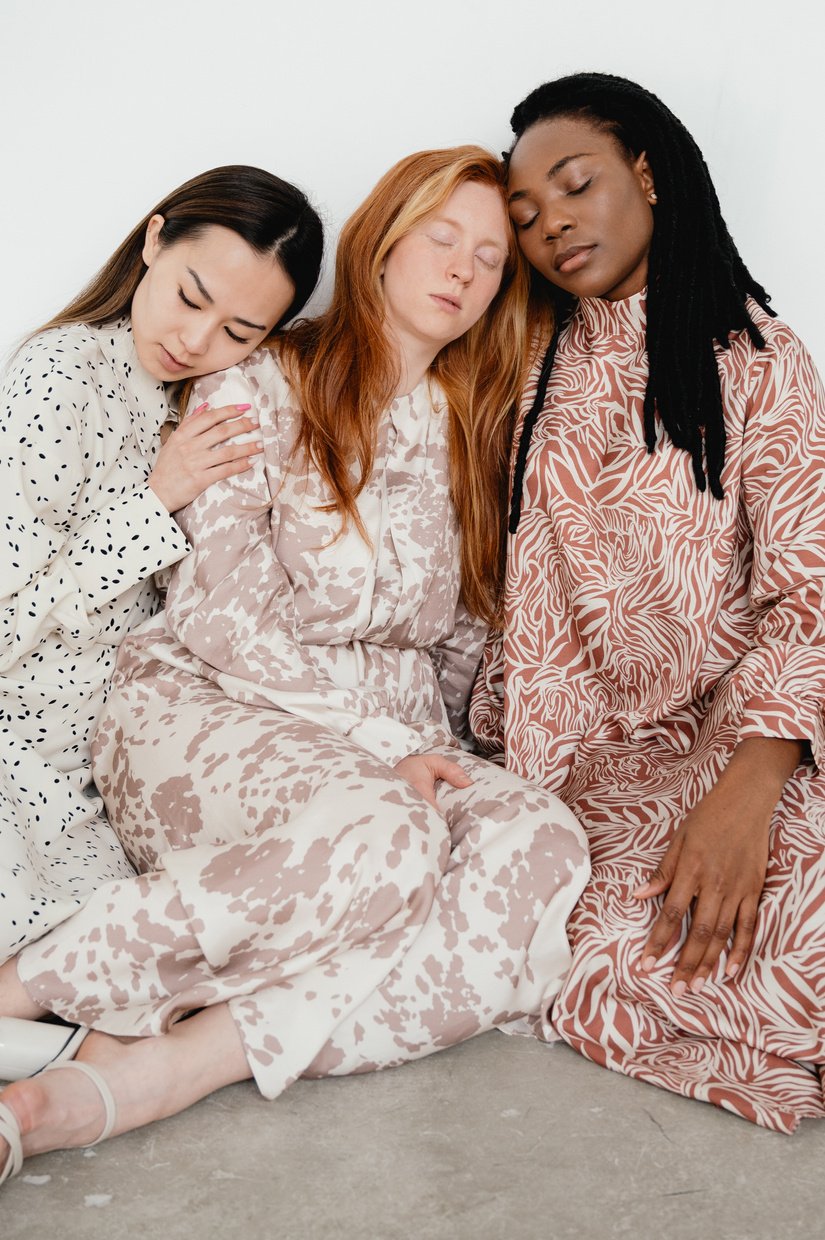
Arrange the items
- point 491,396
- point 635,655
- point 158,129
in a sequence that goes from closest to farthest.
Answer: point 635,655, point 491,396, point 158,129

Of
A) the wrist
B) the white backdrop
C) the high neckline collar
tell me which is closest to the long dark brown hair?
the white backdrop

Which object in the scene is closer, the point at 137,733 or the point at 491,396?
the point at 137,733

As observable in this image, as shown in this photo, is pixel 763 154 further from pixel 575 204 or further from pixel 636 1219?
pixel 636 1219

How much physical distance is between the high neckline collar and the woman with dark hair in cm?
49

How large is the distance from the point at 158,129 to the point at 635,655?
1370 mm

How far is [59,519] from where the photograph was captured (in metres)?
1.88

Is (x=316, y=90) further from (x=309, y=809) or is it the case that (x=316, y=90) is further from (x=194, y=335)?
(x=309, y=809)

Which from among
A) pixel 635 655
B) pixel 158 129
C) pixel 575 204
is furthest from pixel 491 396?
pixel 158 129

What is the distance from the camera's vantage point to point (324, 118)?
7.74ft

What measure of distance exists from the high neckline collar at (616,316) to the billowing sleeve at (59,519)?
82cm

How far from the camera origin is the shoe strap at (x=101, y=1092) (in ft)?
4.52

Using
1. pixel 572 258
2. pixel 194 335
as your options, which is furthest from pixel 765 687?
pixel 194 335

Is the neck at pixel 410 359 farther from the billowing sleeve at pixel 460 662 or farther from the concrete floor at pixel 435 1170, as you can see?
the concrete floor at pixel 435 1170

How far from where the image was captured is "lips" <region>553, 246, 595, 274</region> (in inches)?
77.8
